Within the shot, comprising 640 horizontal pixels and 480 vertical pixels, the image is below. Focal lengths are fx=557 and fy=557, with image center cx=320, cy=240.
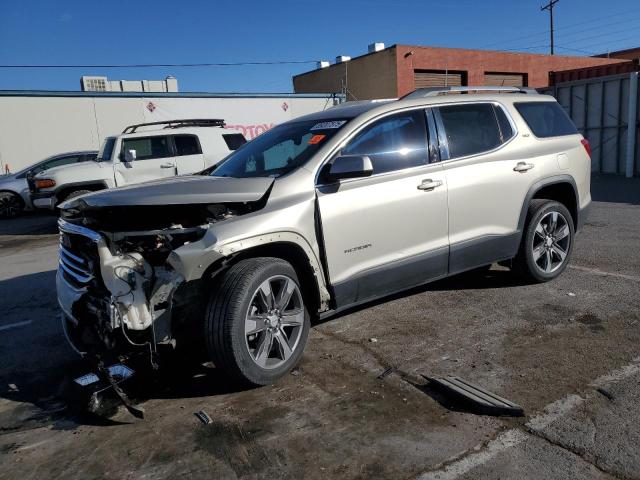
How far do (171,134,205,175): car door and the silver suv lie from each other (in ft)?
23.2

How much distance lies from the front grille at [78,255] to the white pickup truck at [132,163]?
738 cm

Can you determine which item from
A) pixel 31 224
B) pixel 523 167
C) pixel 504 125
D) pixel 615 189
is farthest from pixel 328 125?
pixel 31 224

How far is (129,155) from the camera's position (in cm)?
1117

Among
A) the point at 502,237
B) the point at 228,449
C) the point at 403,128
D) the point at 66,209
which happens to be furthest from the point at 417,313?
the point at 66,209

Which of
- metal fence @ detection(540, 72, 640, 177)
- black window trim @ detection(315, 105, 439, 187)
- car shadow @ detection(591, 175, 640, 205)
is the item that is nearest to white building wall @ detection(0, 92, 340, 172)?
metal fence @ detection(540, 72, 640, 177)

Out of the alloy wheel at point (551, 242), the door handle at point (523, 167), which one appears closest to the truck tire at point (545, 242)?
the alloy wheel at point (551, 242)

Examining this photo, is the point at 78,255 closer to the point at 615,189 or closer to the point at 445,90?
the point at 445,90

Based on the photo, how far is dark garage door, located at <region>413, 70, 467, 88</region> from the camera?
92.5 ft

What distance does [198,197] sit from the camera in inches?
140

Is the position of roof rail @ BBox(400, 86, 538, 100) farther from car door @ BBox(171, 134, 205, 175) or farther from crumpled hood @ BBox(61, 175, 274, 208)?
car door @ BBox(171, 134, 205, 175)

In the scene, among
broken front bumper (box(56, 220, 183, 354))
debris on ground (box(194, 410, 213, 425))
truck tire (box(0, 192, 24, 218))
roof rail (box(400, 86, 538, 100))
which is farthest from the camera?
→ truck tire (box(0, 192, 24, 218))

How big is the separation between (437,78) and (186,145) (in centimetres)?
2018

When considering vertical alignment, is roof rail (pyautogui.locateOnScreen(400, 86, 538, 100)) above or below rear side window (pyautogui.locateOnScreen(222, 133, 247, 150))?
above

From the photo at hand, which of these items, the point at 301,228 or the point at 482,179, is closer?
the point at 301,228
